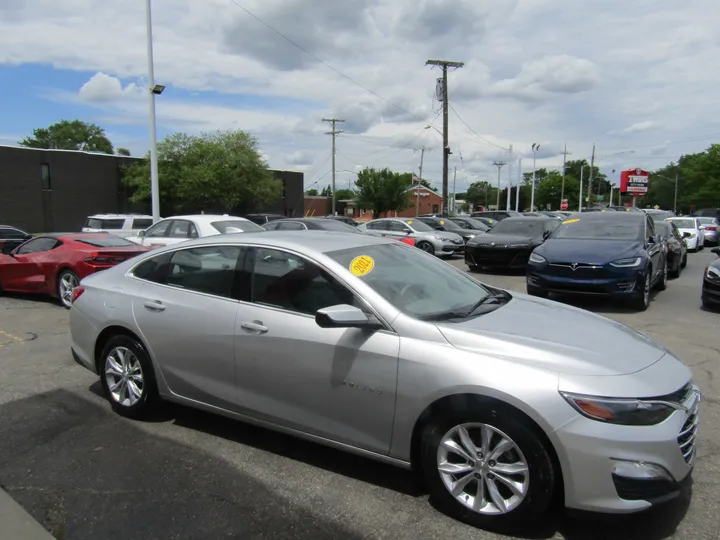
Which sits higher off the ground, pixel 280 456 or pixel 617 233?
pixel 617 233

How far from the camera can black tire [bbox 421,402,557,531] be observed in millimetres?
2553

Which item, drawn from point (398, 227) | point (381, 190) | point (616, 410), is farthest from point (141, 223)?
point (381, 190)

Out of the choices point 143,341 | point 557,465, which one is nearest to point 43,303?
point 143,341

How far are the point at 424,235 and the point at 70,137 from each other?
7673cm

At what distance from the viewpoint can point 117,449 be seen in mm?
3680

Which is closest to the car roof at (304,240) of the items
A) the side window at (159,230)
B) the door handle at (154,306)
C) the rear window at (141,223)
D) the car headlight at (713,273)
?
the door handle at (154,306)

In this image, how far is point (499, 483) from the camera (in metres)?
2.71

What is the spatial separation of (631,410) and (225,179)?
35793 millimetres

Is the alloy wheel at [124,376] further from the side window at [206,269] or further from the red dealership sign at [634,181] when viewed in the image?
the red dealership sign at [634,181]

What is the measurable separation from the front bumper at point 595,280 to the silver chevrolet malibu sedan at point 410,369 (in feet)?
16.1

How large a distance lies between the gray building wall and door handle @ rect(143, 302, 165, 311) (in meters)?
34.8

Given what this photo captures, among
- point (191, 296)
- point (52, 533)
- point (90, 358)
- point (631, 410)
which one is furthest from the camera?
point (90, 358)

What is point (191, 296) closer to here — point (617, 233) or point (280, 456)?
point (280, 456)

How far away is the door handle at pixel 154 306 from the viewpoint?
3946 millimetres
